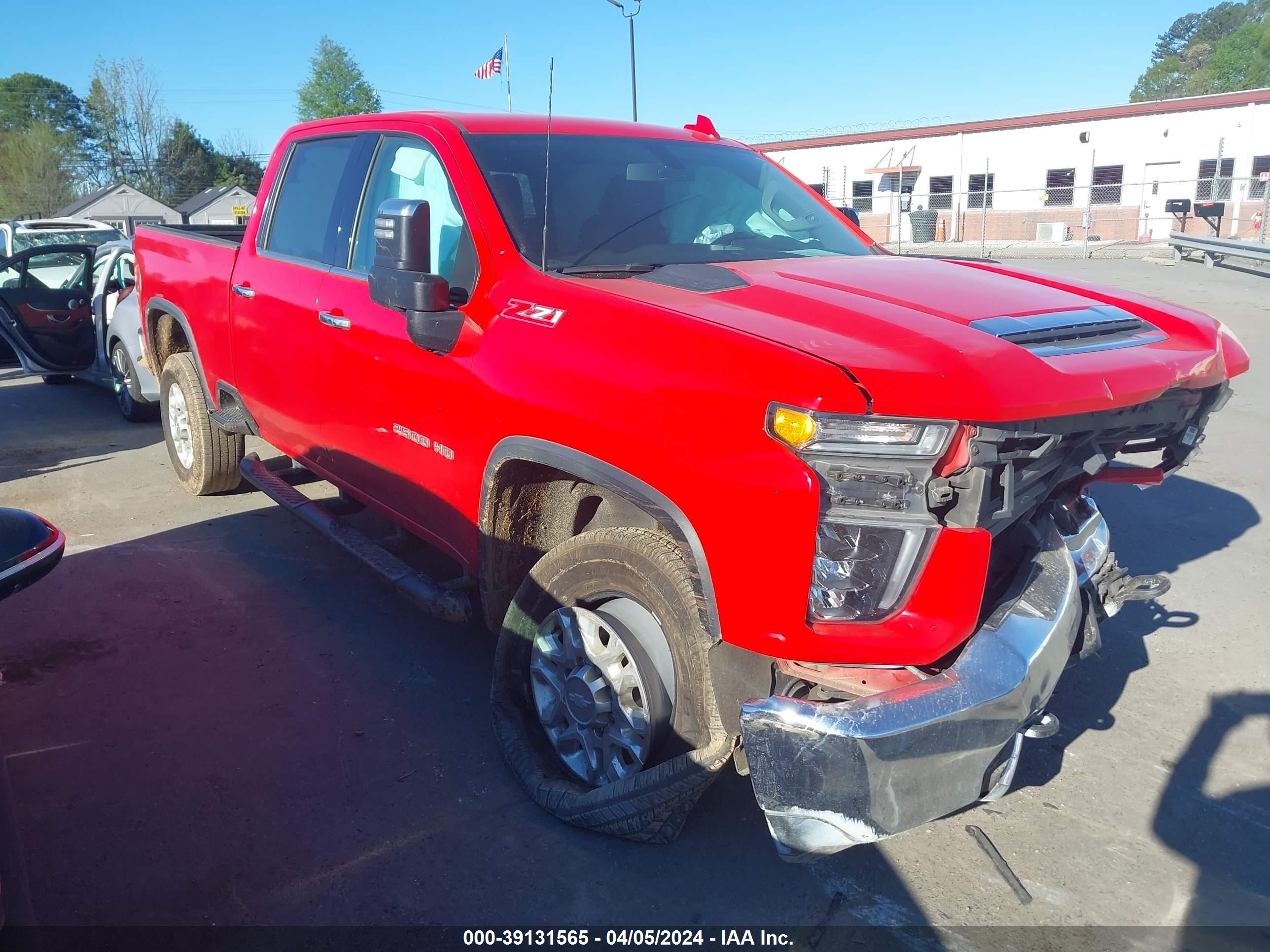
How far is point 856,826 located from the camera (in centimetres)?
234

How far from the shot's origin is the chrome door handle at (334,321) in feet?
13.1

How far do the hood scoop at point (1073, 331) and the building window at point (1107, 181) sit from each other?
33.6 meters

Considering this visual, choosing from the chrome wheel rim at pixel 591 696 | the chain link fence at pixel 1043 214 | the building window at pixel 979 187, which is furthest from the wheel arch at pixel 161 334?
the building window at pixel 979 187

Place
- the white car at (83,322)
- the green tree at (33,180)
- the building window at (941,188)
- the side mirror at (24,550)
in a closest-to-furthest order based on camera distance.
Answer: the side mirror at (24,550)
the white car at (83,322)
the building window at (941,188)
the green tree at (33,180)

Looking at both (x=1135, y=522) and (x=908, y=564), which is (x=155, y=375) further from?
(x=1135, y=522)

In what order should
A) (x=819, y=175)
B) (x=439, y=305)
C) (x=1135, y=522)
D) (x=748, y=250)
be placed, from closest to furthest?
(x=439, y=305) → (x=748, y=250) → (x=1135, y=522) → (x=819, y=175)

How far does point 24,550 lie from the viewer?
250 cm

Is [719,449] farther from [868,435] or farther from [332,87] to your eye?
[332,87]

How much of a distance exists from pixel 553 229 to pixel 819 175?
1394 inches

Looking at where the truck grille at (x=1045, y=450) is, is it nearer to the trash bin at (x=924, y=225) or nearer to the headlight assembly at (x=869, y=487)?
the headlight assembly at (x=869, y=487)

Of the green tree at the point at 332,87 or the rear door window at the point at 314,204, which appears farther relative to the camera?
the green tree at the point at 332,87

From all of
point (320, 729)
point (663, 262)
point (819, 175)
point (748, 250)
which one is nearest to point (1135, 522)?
point (748, 250)

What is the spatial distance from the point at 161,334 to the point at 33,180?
6436cm

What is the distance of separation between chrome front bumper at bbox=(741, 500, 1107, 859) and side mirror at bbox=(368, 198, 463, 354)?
1.69 meters
